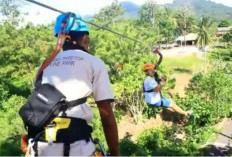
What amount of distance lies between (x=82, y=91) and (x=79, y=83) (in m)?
0.04

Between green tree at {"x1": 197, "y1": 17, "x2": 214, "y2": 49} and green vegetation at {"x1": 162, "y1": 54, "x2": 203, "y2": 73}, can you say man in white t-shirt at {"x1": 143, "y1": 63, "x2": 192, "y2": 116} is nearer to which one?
green vegetation at {"x1": 162, "y1": 54, "x2": 203, "y2": 73}

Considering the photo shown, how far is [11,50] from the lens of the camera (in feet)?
70.4

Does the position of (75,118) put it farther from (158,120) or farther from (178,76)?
(178,76)

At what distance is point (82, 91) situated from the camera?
6.30 ft

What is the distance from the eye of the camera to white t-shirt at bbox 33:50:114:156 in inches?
74.6

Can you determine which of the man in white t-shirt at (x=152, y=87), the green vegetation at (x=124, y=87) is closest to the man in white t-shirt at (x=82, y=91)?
the green vegetation at (x=124, y=87)

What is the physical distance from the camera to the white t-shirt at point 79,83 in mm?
1895

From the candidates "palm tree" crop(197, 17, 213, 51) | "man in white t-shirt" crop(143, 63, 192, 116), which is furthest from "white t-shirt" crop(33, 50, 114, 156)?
"palm tree" crop(197, 17, 213, 51)

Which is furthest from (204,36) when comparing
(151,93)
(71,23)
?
(71,23)

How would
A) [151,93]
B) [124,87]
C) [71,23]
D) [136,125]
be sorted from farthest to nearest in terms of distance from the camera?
[136,125] → [124,87] → [151,93] → [71,23]

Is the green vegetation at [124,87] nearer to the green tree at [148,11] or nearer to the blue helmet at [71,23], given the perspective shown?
the blue helmet at [71,23]

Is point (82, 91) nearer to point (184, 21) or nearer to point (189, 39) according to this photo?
point (189, 39)

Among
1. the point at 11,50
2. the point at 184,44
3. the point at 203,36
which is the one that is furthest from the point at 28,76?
the point at 184,44

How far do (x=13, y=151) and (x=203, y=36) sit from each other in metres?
49.8
